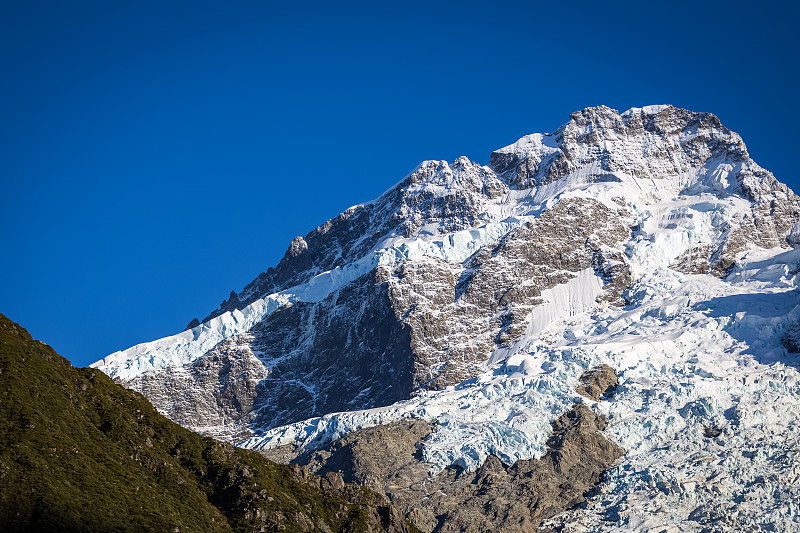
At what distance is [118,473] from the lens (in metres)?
81.4

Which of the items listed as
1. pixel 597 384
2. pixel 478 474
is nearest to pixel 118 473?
pixel 478 474

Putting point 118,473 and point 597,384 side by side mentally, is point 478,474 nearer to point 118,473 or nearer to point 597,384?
point 597,384

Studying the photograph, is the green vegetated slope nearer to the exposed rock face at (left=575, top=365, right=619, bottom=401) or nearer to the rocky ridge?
the rocky ridge

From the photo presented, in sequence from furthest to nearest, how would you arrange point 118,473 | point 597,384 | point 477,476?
point 597,384
point 477,476
point 118,473

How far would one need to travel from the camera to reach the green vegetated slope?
71.9 meters

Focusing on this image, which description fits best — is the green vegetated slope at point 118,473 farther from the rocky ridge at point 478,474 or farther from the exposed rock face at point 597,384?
the exposed rock face at point 597,384

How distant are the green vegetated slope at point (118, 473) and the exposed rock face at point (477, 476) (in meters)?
62.6

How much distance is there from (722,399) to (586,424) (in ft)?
87.1

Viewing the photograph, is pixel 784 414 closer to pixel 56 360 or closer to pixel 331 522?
pixel 331 522

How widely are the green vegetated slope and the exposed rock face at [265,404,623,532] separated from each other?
62.6 metres

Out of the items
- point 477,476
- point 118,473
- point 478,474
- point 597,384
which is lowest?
point 477,476

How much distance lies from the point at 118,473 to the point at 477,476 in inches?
4178

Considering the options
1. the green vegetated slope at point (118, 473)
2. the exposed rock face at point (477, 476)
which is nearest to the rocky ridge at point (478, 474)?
the exposed rock face at point (477, 476)

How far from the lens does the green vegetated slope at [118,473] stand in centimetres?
7188
